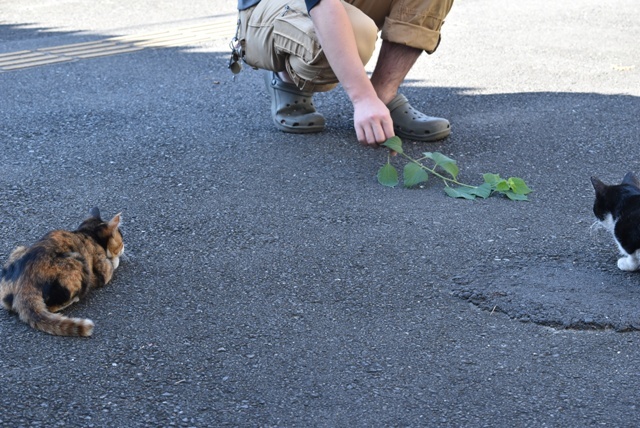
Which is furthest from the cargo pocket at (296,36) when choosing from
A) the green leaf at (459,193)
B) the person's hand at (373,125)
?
the person's hand at (373,125)

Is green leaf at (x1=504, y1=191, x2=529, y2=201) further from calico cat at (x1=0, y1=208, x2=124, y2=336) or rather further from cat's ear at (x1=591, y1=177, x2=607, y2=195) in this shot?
calico cat at (x1=0, y1=208, x2=124, y2=336)

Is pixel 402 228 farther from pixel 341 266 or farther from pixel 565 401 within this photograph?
pixel 565 401

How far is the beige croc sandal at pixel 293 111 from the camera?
4791 millimetres

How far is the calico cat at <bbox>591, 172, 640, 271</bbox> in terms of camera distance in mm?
3188

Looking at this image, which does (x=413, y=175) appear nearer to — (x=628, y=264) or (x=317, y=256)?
(x=317, y=256)

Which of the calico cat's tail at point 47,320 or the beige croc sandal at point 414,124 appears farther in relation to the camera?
the beige croc sandal at point 414,124

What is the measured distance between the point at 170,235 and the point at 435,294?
1.16 m

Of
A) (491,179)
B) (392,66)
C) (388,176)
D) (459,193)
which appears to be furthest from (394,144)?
(392,66)

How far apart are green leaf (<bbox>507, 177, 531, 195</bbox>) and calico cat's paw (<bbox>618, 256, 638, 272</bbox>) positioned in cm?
81

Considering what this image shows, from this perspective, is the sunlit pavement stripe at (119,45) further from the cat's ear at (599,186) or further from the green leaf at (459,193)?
the cat's ear at (599,186)

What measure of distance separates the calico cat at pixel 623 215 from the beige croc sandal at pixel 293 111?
1.79m

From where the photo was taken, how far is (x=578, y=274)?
10.5 ft

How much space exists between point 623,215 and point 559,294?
1.56ft

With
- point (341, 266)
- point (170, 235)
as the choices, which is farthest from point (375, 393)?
point (170, 235)
